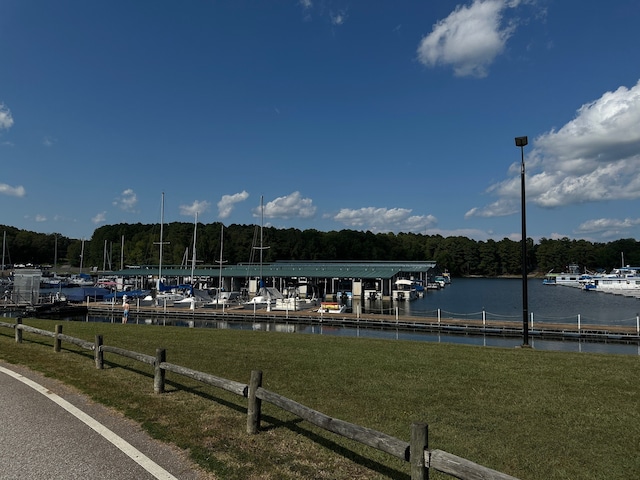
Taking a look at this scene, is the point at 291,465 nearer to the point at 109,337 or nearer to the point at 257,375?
the point at 257,375

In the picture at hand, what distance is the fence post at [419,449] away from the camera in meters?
4.73

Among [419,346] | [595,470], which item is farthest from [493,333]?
[595,470]

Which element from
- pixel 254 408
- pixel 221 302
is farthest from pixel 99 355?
pixel 221 302

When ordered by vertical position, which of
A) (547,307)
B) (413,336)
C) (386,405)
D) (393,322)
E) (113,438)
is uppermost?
(113,438)

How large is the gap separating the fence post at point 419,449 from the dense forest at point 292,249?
5710 inches

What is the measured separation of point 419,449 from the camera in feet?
15.6

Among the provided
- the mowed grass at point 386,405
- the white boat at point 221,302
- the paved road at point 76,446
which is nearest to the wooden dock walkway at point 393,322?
the white boat at point 221,302

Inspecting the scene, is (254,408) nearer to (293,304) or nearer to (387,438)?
(387,438)

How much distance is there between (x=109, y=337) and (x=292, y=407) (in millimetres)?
15768

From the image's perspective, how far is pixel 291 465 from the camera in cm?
588

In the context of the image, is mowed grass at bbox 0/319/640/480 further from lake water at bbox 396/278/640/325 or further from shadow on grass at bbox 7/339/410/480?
lake water at bbox 396/278/640/325

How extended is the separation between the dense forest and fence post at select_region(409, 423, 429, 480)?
145 m

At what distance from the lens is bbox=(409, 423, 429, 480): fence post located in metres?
4.73

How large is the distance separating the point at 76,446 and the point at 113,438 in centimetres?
49
